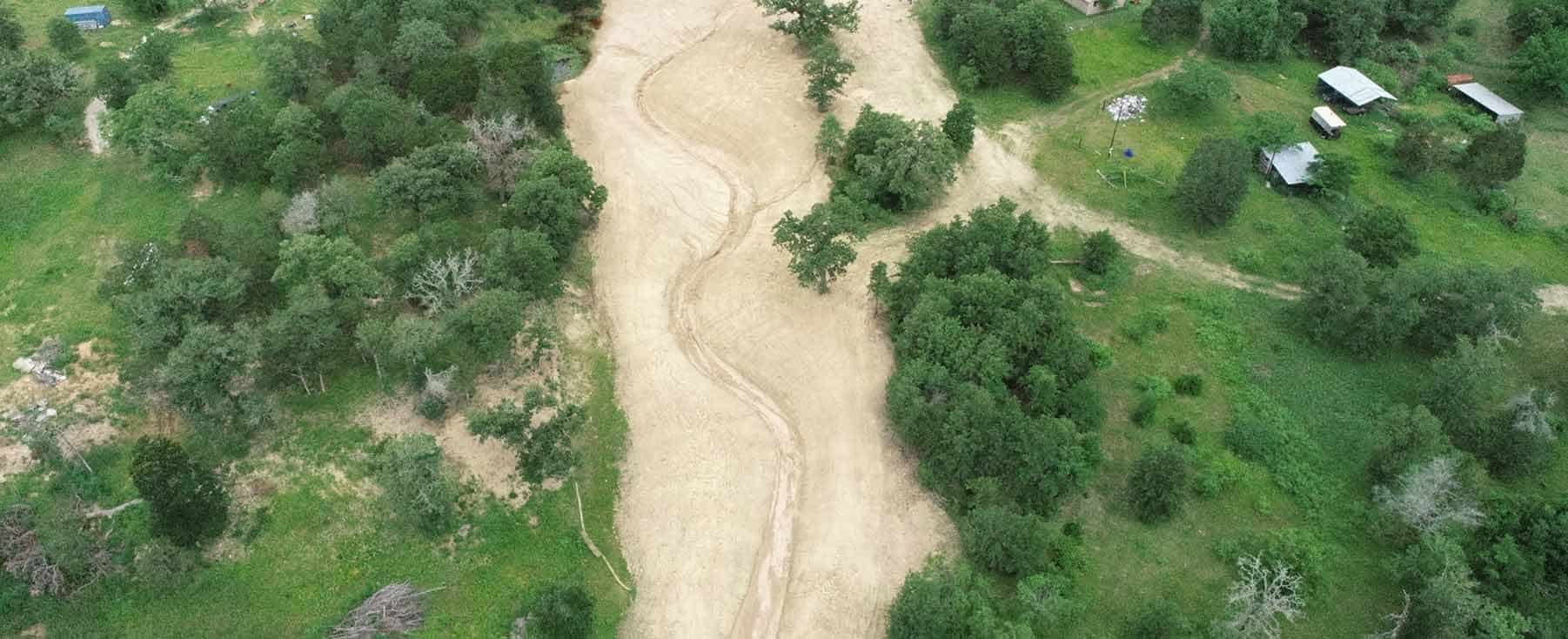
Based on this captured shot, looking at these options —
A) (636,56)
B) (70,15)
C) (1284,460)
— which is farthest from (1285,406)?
(70,15)

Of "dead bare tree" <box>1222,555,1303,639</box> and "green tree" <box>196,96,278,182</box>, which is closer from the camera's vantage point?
"dead bare tree" <box>1222,555,1303,639</box>

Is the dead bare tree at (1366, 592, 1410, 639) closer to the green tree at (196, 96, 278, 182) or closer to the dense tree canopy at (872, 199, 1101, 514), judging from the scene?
the dense tree canopy at (872, 199, 1101, 514)

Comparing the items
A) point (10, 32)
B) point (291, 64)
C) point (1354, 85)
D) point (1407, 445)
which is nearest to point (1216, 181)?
point (1407, 445)

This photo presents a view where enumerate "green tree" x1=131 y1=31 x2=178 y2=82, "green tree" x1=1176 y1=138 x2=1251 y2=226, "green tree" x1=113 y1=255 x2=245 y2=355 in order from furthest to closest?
"green tree" x1=131 y1=31 x2=178 y2=82, "green tree" x1=1176 y1=138 x2=1251 y2=226, "green tree" x1=113 y1=255 x2=245 y2=355

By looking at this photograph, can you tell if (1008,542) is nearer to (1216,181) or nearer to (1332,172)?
(1216,181)

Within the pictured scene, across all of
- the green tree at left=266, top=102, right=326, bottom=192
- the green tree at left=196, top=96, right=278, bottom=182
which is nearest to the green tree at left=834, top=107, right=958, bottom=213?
the green tree at left=266, top=102, right=326, bottom=192

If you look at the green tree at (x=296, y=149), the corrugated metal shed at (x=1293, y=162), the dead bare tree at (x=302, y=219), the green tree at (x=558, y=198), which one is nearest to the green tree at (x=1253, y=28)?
the corrugated metal shed at (x=1293, y=162)

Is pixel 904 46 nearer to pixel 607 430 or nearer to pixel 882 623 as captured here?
pixel 607 430
